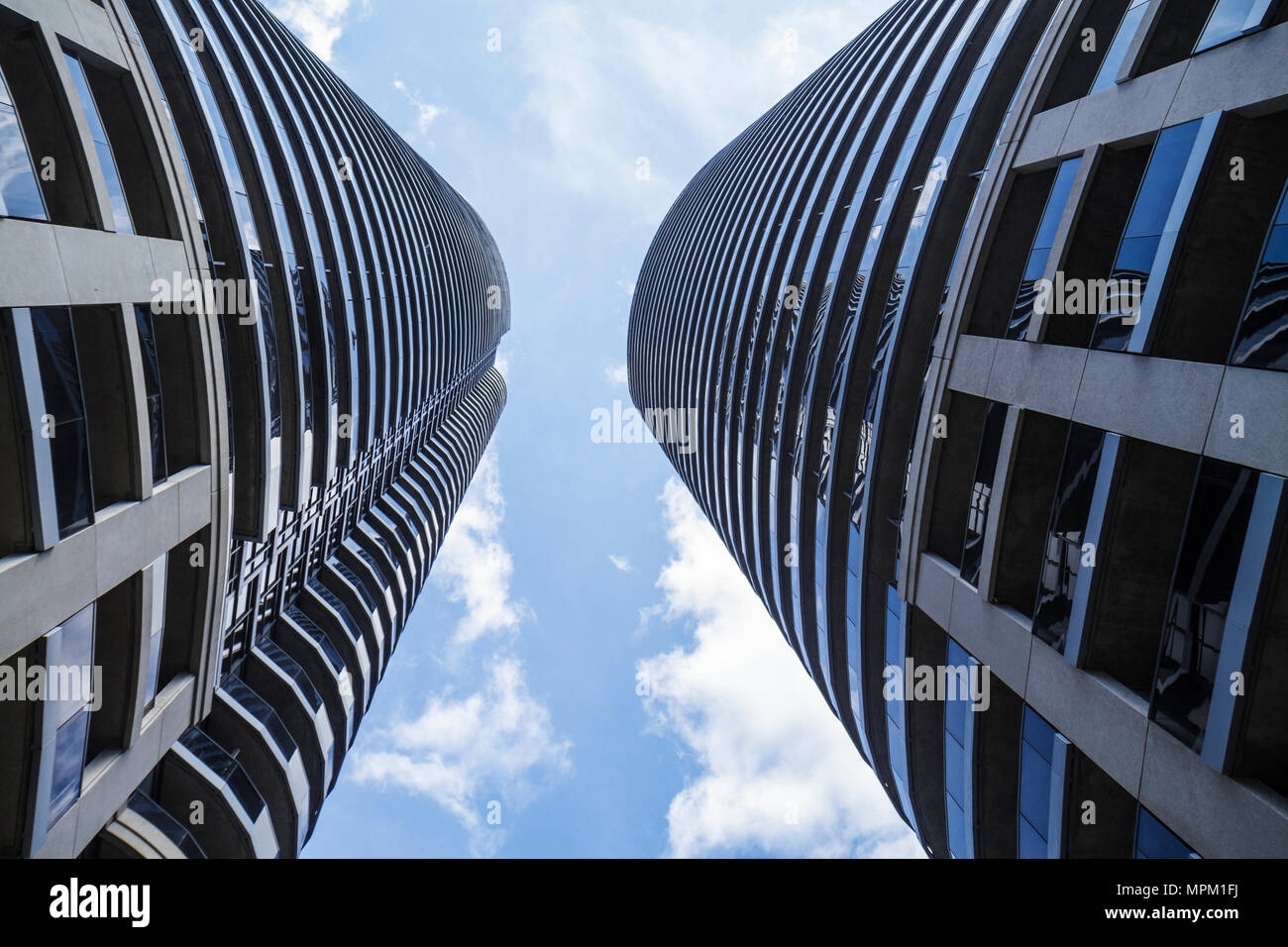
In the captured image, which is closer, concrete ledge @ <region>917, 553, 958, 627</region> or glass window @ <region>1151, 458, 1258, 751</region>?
glass window @ <region>1151, 458, 1258, 751</region>

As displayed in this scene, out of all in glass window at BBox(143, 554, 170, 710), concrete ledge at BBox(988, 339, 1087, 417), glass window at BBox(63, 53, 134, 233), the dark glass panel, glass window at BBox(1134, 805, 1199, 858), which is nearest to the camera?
glass window at BBox(1134, 805, 1199, 858)

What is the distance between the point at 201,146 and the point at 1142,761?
26816 millimetres

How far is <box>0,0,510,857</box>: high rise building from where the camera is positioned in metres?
10.0

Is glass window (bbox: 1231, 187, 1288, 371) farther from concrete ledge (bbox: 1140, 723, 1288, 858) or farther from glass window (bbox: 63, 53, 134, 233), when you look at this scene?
glass window (bbox: 63, 53, 134, 233)

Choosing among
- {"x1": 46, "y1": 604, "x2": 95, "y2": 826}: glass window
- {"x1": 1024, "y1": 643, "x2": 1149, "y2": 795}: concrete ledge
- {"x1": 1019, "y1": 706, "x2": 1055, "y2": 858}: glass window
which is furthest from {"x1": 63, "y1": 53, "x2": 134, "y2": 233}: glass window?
{"x1": 1019, "y1": 706, "x2": 1055, "y2": 858}: glass window

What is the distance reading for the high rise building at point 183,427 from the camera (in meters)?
10.0

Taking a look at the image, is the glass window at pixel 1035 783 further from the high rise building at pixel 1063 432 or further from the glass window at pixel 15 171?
the glass window at pixel 15 171

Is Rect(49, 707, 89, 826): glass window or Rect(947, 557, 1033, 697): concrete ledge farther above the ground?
Rect(947, 557, 1033, 697): concrete ledge

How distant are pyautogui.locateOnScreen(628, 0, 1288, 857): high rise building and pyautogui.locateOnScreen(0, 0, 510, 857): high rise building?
58.6 ft

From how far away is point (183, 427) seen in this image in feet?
47.4

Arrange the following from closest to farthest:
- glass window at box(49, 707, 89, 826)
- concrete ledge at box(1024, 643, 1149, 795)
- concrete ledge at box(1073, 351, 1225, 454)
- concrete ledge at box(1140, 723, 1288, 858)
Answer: concrete ledge at box(1140, 723, 1288, 858), concrete ledge at box(1073, 351, 1225, 454), concrete ledge at box(1024, 643, 1149, 795), glass window at box(49, 707, 89, 826)

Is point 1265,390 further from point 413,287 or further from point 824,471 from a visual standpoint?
point 413,287

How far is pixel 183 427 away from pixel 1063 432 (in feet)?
66.1
